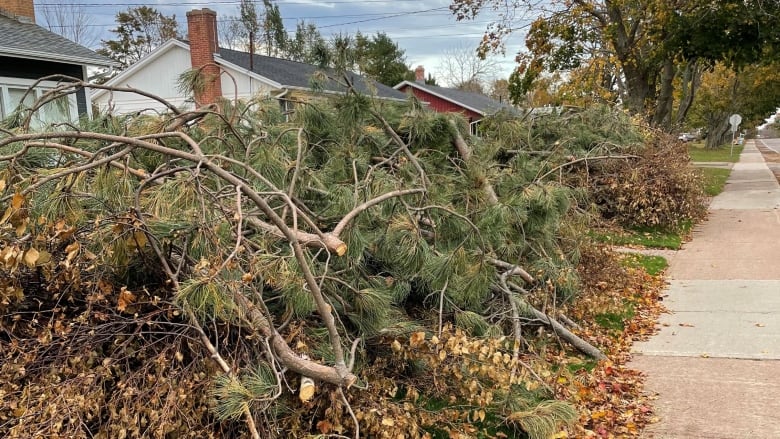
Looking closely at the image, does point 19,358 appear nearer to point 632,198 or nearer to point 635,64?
point 632,198

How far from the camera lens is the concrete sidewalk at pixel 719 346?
3.49 m

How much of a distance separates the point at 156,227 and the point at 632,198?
8.67 meters

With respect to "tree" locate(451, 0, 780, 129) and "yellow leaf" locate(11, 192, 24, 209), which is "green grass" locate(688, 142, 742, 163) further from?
"yellow leaf" locate(11, 192, 24, 209)

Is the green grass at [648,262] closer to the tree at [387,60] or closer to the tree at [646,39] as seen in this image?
the tree at [646,39]

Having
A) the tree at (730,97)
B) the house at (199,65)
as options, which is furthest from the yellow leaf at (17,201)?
the tree at (730,97)

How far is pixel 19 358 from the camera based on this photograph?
264cm

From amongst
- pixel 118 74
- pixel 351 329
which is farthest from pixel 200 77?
pixel 118 74

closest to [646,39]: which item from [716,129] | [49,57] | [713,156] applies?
[49,57]

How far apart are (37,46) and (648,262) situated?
12372mm

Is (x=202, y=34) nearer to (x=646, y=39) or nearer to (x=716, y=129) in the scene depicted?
(x=646, y=39)

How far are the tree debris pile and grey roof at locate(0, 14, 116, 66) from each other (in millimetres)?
8308

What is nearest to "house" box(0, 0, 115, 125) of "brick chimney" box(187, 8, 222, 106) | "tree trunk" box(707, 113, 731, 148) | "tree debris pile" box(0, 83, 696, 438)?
"brick chimney" box(187, 8, 222, 106)

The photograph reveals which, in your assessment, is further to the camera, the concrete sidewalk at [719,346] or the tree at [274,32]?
the tree at [274,32]

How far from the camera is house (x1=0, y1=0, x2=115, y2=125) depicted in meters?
10.9
